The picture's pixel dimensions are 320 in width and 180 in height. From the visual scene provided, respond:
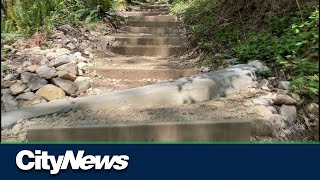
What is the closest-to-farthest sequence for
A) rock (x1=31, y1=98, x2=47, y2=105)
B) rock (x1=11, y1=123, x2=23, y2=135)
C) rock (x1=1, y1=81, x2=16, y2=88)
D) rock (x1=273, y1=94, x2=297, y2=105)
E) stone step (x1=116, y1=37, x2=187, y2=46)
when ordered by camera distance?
rock (x1=11, y1=123, x2=23, y2=135) → rock (x1=273, y1=94, x2=297, y2=105) → rock (x1=31, y1=98, x2=47, y2=105) → rock (x1=1, y1=81, x2=16, y2=88) → stone step (x1=116, y1=37, x2=187, y2=46)

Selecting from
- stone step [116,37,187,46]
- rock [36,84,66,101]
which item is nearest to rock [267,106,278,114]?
rock [36,84,66,101]

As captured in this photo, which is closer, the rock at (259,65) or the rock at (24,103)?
the rock at (24,103)

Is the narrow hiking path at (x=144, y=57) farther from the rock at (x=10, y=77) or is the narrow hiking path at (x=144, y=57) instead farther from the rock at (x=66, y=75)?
the rock at (x=10, y=77)

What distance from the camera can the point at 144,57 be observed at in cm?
537

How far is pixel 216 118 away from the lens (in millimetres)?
3027

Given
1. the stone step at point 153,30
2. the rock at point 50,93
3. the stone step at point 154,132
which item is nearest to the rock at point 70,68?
the rock at point 50,93

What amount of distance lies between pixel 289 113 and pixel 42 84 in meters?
2.63

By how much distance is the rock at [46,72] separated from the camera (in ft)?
12.5

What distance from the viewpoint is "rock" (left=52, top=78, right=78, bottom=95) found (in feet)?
12.1

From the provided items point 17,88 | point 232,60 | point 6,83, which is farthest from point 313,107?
point 6,83

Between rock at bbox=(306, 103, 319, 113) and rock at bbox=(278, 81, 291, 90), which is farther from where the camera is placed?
rock at bbox=(278, 81, 291, 90)

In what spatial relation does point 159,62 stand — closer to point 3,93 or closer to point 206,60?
point 206,60

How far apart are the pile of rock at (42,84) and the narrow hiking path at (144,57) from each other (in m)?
0.32

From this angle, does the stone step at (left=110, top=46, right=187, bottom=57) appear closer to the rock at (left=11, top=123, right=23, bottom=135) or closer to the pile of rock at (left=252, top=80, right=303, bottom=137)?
the pile of rock at (left=252, top=80, right=303, bottom=137)
